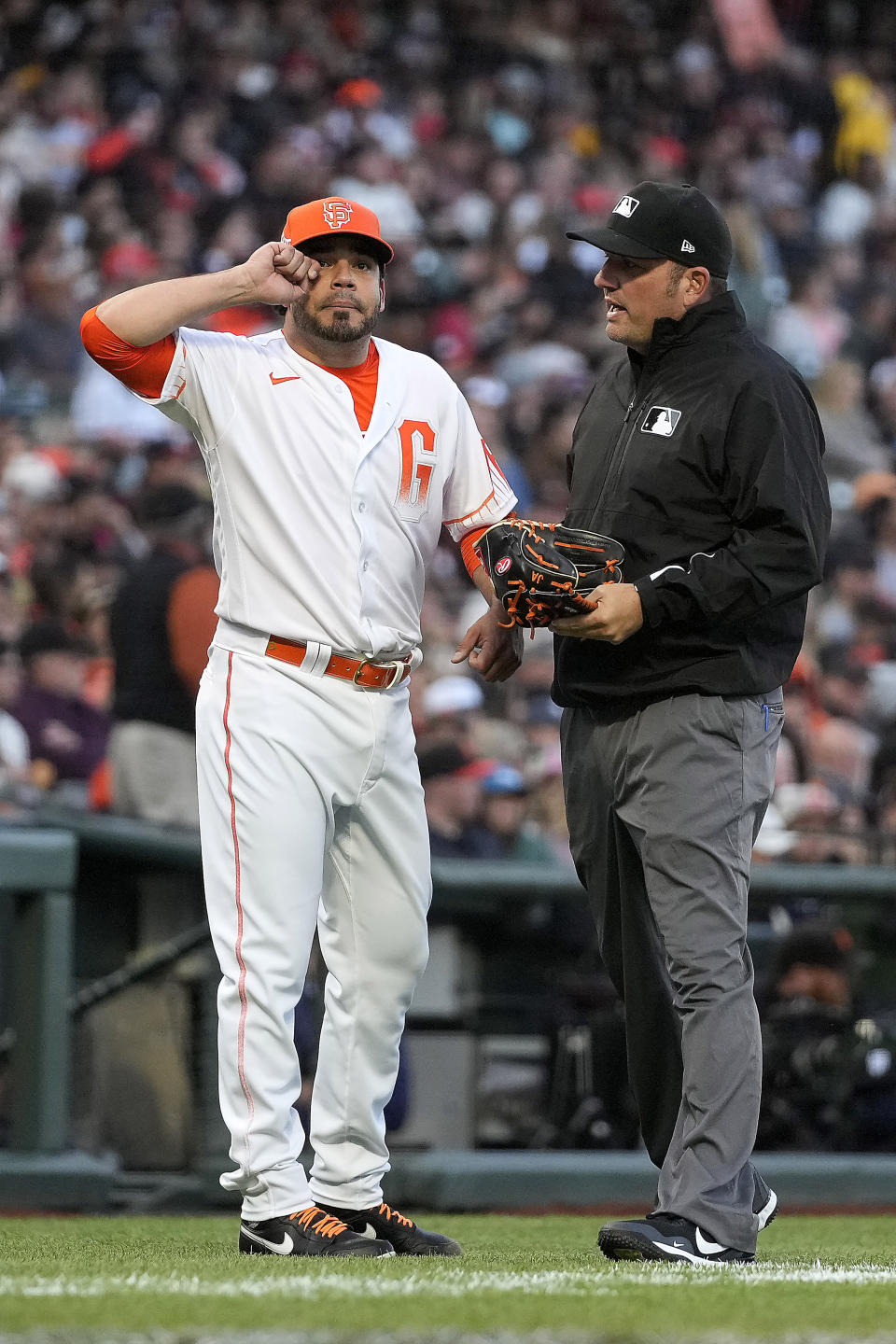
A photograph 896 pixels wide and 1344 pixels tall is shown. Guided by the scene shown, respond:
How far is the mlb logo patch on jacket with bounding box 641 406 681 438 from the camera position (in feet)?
12.8

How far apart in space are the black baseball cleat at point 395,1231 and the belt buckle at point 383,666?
1.00m

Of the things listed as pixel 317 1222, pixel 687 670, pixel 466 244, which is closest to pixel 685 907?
pixel 687 670

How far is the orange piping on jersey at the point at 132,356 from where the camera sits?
3828 millimetres

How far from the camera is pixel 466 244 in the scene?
14.2 meters

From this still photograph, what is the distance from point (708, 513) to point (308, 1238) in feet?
5.00

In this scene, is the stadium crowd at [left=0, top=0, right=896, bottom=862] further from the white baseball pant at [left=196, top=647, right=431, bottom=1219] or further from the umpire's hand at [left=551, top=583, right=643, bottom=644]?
the umpire's hand at [left=551, top=583, right=643, bottom=644]

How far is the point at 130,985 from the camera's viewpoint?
18.9ft

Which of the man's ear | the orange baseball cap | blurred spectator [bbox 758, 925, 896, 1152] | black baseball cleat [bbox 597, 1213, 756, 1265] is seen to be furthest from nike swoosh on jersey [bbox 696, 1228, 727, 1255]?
blurred spectator [bbox 758, 925, 896, 1152]

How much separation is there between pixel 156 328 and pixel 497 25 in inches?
551

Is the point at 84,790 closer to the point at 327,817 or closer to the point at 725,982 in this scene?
the point at 327,817

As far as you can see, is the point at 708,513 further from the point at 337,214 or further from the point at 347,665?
the point at 337,214

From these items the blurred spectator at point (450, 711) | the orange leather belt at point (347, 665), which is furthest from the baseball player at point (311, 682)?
the blurred spectator at point (450, 711)

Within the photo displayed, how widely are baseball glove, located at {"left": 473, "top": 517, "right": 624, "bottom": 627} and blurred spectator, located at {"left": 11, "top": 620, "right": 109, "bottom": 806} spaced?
4198 mm

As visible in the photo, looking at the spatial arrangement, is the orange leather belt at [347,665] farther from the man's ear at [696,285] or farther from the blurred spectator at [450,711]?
the blurred spectator at [450,711]
